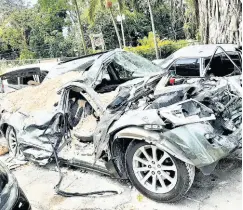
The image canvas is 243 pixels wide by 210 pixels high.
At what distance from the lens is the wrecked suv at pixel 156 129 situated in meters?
3.59

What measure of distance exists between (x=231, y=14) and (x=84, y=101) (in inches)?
190

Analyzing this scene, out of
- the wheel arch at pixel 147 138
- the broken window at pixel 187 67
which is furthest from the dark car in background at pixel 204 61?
the wheel arch at pixel 147 138

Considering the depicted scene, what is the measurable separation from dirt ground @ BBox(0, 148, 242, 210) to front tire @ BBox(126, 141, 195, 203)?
0.16 metres

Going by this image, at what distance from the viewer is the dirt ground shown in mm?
3801

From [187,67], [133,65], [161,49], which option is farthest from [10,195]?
[161,49]

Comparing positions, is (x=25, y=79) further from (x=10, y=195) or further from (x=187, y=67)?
(x=10, y=195)

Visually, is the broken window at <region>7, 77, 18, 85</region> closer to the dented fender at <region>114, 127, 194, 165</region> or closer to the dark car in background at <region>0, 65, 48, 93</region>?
the dark car in background at <region>0, 65, 48, 93</region>

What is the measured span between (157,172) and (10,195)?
67.2 inches

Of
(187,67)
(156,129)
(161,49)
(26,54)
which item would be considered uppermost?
(156,129)

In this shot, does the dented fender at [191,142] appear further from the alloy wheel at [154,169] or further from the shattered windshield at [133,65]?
the shattered windshield at [133,65]

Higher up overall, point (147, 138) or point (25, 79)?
point (147, 138)

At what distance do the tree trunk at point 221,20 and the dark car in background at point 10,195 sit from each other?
651 cm

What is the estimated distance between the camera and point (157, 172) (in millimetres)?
3859

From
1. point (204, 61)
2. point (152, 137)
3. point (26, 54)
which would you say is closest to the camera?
point (152, 137)
